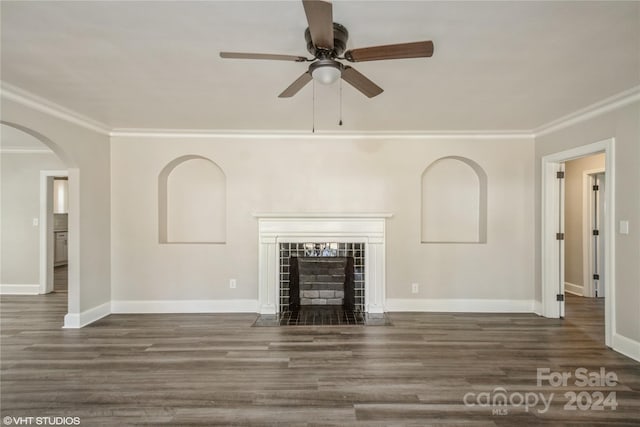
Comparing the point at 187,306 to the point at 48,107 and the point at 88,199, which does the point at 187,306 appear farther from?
the point at 48,107

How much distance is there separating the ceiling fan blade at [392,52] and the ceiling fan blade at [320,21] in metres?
0.14

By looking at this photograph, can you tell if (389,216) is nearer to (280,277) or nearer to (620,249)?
(280,277)

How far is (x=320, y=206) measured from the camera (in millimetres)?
4234

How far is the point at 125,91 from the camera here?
2836 millimetres

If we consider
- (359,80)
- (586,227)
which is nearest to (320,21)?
(359,80)

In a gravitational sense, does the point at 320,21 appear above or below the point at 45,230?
above

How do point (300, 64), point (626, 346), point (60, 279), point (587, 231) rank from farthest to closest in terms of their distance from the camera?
point (60, 279), point (587, 231), point (626, 346), point (300, 64)

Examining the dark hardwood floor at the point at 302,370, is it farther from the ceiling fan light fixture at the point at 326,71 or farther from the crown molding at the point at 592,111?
the crown molding at the point at 592,111

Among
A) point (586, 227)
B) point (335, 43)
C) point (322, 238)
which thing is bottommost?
point (322, 238)

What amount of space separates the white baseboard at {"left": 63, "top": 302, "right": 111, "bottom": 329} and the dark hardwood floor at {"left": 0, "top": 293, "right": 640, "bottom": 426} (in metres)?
0.11

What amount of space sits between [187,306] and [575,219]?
20.6 feet

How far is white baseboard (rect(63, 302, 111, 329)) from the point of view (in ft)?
12.0

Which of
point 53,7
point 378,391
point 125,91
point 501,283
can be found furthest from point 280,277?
point 53,7

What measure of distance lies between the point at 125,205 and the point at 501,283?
5189mm
